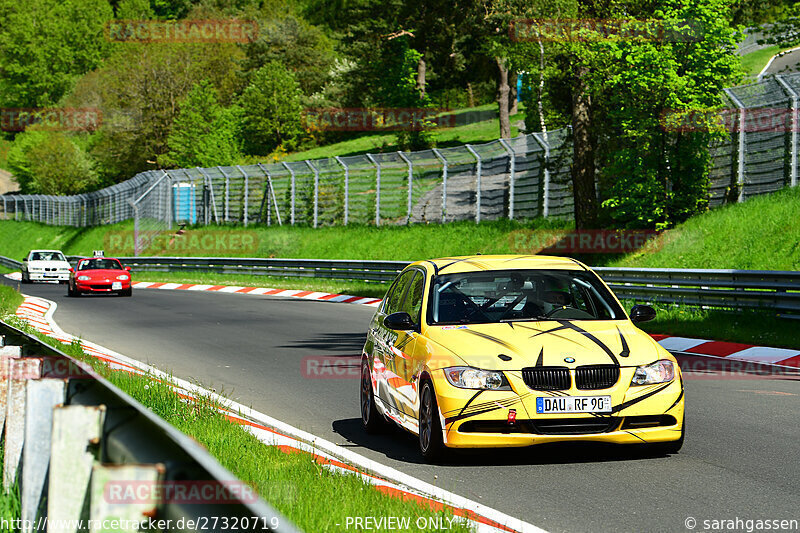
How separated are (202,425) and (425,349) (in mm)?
1917

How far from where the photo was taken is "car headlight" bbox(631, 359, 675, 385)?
789cm

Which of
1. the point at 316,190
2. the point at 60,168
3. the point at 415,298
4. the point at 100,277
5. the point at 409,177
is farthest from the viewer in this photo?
the point at 60,168

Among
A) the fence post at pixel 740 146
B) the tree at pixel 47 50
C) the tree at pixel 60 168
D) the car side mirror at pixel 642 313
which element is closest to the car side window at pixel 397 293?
the car side mirror at pixel 642 313

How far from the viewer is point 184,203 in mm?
58875

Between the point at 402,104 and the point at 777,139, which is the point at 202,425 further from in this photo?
the point at 402,104

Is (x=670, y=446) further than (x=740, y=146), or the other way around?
(x=740, y=146)

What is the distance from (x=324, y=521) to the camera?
5.41m

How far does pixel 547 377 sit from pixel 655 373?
0.84 m

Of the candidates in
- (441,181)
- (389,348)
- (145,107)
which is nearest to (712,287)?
(389,348)

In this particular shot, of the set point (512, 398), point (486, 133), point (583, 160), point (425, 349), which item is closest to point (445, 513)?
point (512, 398)

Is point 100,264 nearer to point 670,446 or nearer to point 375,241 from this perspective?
point 375,241

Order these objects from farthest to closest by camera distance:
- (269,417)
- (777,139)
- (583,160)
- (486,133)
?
(486,133)
(583,160)
(777,139)
(269,417)

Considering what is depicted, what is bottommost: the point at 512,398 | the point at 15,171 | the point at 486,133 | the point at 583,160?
the point at 15,171

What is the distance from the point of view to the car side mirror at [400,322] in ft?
28.6
